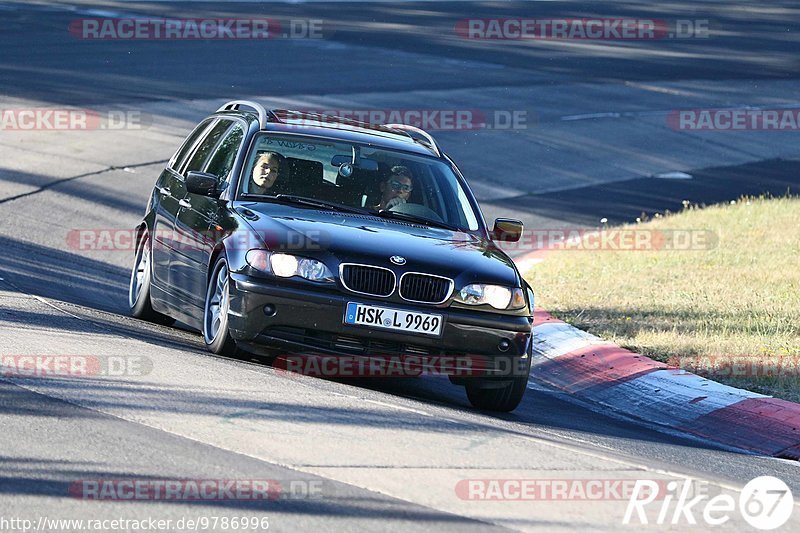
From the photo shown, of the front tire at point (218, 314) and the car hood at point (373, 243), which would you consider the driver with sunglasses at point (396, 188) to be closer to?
the car hood at point (373, 243)

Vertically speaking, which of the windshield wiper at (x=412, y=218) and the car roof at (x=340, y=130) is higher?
the car roof at (x=340, y=130)

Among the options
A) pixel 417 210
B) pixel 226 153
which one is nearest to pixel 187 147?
pixel 226 153

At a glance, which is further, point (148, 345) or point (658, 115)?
point (658, 115)

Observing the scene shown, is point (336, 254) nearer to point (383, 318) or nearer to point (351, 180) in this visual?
point (383, 318)

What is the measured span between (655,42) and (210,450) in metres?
33.6

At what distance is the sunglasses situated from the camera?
32.0ft

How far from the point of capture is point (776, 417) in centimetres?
908

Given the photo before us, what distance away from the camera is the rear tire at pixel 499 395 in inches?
346

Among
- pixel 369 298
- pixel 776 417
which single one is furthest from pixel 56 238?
pixel 776 417

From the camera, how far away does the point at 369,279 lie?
851 cm

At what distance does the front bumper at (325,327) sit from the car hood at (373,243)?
224 millimetres

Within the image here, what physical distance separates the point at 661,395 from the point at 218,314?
3.11m

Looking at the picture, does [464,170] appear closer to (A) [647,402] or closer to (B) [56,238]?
(B) [56,238]

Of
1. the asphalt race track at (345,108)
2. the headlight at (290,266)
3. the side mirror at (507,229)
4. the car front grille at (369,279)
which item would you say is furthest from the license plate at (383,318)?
the side mirror at (507,229)
